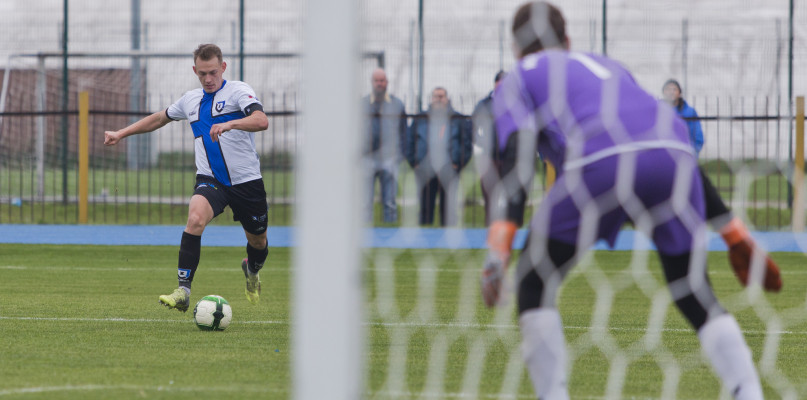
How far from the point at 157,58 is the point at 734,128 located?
27.4 feet

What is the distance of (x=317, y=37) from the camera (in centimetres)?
273

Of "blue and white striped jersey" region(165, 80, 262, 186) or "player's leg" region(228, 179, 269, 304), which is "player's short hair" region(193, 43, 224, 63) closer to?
"blue and white striped jersey" region(165, 80, 262, 186)

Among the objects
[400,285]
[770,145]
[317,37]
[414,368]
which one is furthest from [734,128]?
[317,37]

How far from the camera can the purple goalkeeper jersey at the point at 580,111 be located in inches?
135

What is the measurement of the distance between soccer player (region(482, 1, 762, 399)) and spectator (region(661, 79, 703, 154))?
7.99 m

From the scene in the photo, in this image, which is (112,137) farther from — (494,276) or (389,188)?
(389,188)

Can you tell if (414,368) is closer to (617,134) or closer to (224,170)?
(617,134)

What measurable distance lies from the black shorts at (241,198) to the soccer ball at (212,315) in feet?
3.04

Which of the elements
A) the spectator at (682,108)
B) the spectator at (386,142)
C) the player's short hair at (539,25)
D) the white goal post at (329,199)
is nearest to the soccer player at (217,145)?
the player's short hair at (539,25)

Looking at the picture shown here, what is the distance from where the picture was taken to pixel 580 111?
11.3 feet

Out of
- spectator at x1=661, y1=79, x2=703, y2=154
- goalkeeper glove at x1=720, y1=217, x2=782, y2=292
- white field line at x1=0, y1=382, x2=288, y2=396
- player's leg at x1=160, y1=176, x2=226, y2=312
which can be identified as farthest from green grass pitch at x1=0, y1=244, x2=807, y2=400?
spectator at x1=661, y1=79, x2=703, y2=154

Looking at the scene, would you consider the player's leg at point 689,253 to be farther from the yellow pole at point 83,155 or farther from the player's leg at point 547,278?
the yellow pole at point 83,155

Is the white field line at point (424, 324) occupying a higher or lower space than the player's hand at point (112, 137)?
lower

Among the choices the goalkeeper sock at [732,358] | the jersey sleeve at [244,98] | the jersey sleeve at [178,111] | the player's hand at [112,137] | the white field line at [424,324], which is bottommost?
the white field line at [424,324]
